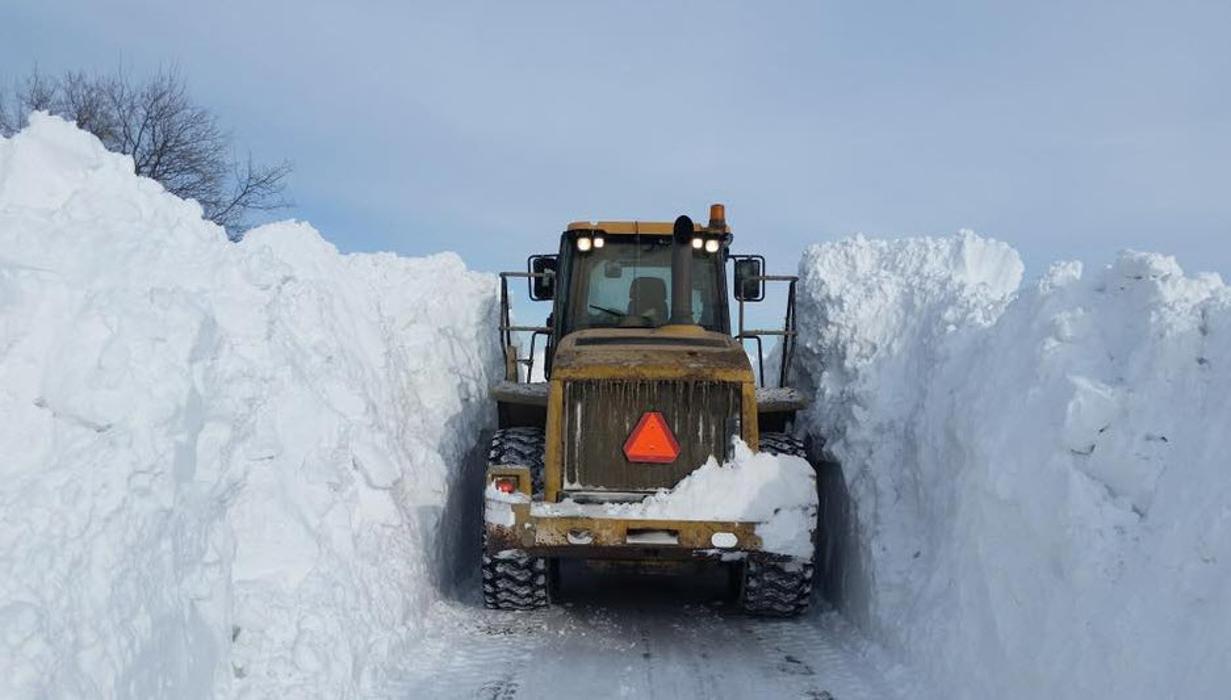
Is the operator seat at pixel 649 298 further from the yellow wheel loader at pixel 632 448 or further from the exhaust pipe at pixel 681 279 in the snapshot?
the exhaust pipe at pixel 681 279

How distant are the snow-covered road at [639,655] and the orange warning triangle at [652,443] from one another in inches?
51.8

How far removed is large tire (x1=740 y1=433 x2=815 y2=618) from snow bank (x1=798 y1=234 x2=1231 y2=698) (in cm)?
45

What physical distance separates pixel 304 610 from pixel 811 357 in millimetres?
6225

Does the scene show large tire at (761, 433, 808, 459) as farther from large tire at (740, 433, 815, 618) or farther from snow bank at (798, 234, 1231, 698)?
snow bank at (798, 234, 1231, 698)

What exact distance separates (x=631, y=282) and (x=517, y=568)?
9.47 ft

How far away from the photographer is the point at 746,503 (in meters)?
7.48

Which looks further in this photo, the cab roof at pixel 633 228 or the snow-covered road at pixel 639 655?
the cab roof at pixel 633 228

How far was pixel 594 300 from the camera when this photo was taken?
9.67m

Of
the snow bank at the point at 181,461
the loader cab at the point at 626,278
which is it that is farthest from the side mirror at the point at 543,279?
the snow bank at the point at 181,461

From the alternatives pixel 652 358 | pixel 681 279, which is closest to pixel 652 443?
pixel 652 358

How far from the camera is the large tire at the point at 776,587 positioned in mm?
7840

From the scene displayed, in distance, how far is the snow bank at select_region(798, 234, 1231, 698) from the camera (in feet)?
15.4

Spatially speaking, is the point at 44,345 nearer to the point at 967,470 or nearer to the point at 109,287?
the point at 109,287

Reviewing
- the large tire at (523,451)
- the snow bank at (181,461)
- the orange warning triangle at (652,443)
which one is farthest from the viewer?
the large tire at (523,451)
